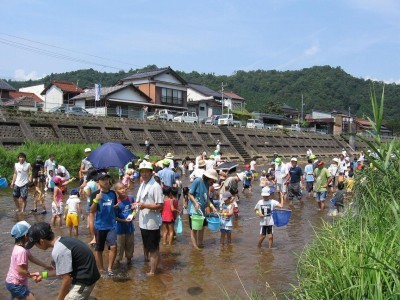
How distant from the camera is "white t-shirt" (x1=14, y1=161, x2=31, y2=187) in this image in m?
11.6

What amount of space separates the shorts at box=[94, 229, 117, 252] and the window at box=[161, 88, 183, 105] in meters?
44.7

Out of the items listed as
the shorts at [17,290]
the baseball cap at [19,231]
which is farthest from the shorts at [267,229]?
the baseball cap at [19,231]

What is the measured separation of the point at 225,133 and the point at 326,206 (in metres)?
25.5

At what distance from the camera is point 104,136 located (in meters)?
28.9

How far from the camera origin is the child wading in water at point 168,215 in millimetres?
8836

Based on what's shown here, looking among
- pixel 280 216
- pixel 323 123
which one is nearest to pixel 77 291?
pixel 280 216

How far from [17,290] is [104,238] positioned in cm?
209

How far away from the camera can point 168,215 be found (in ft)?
29.0

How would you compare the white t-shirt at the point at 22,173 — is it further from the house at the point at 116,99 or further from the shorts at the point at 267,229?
the house at the point at 116,99

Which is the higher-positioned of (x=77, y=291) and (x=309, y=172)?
(x=309, y=172)

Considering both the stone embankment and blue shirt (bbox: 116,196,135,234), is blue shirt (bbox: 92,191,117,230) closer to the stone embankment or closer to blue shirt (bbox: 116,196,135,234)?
blue shirt (bbox: 116,196,135,234)

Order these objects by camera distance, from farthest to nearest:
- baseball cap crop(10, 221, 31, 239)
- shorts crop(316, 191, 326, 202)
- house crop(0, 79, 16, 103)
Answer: house crop(0, 79, 16, 103) → shorts crop(316, 191, 326, 202) → baseball cap crop(10, 221, 31, 239)

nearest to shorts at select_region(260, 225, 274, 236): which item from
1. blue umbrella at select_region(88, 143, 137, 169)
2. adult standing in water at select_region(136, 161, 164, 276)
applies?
adult standing in water at select_region(136, 161, 164, 276)

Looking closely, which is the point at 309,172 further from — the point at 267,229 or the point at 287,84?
the point at 287,84
